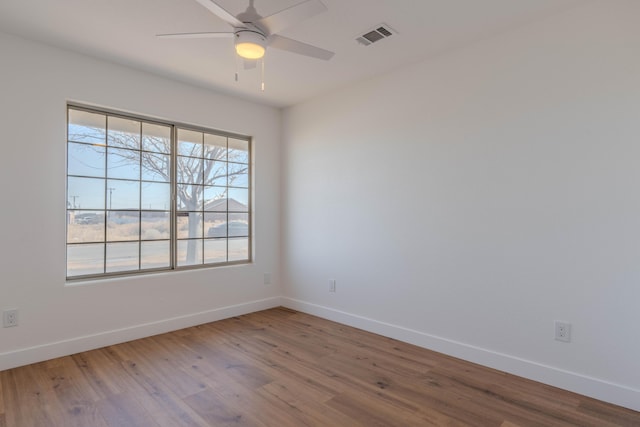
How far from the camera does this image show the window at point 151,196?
3.22 meters

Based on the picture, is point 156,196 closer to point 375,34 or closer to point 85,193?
point 85,193

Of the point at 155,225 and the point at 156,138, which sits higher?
the point at 156,138

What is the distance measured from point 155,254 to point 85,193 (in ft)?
2.88

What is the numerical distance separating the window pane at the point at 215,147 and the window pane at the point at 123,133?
29.2 inches

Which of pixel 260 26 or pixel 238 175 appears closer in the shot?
pixel 260 26

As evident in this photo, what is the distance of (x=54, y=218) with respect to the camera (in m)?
2.97

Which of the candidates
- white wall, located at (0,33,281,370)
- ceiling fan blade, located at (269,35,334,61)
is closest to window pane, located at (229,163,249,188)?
white wall, located at (0,33,281,370)

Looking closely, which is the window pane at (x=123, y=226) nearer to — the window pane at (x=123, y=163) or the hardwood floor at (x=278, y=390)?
the window pane at (x=123, y=163)

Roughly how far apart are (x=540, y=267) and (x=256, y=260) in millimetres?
3074

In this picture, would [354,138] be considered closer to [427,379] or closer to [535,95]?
[535,95]

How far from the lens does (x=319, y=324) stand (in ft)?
12.8

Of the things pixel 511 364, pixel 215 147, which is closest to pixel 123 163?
pixel 215 147

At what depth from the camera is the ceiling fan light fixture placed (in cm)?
201

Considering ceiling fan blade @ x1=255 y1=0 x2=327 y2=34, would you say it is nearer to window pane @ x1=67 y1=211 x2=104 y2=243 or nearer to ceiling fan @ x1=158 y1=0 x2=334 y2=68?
ceiling fan @ x1=158 y1=0 x2=334 y2=68
